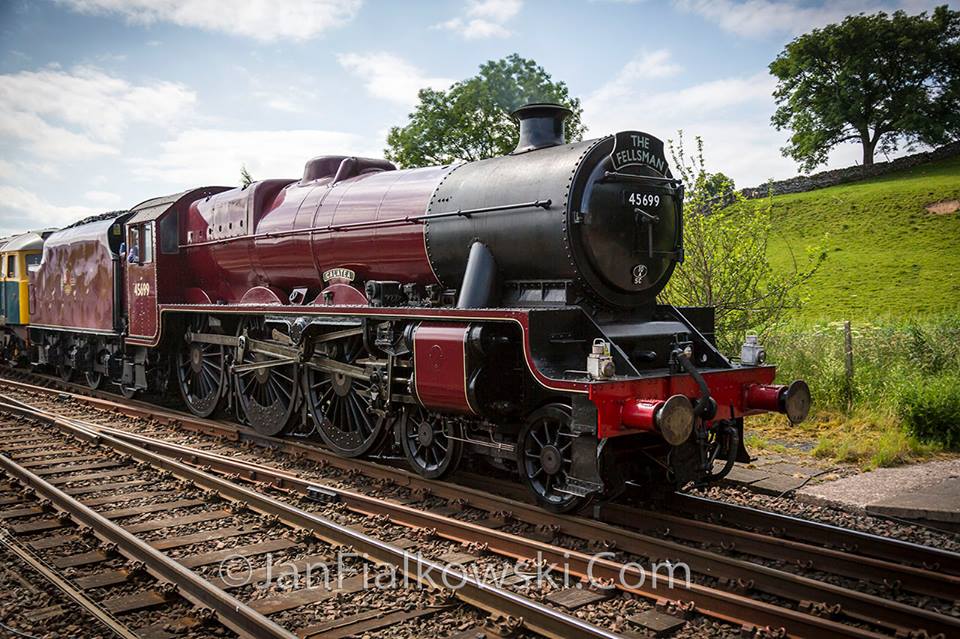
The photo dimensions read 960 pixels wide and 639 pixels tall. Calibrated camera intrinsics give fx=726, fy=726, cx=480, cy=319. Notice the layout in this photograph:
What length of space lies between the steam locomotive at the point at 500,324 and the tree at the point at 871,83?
23.8m

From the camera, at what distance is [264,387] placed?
962cm

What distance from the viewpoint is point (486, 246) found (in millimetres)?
6680

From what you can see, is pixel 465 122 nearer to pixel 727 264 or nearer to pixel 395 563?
pixel 727 264

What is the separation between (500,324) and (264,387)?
4.55 meters

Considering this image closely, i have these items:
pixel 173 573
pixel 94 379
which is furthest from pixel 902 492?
pixel 94 379

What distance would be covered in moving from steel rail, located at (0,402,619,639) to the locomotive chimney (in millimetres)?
3891

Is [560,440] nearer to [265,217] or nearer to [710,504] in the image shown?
[710,504]

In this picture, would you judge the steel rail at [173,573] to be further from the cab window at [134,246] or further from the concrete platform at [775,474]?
the cab window at [134,246]

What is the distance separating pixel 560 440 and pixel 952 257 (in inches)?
795

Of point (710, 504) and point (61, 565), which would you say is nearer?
point (61, 565)

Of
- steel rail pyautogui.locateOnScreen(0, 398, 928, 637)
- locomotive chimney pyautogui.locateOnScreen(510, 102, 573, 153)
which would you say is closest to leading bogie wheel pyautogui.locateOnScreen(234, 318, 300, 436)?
steel rail pyautogui.locateOnScreen(0, 398, 928, 637)

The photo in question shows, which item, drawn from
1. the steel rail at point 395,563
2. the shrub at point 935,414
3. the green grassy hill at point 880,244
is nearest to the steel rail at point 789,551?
the steel rail at point 395,563

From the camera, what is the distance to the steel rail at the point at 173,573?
399 centimetres

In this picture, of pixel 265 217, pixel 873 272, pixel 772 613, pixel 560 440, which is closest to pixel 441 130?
pixel 873 272
